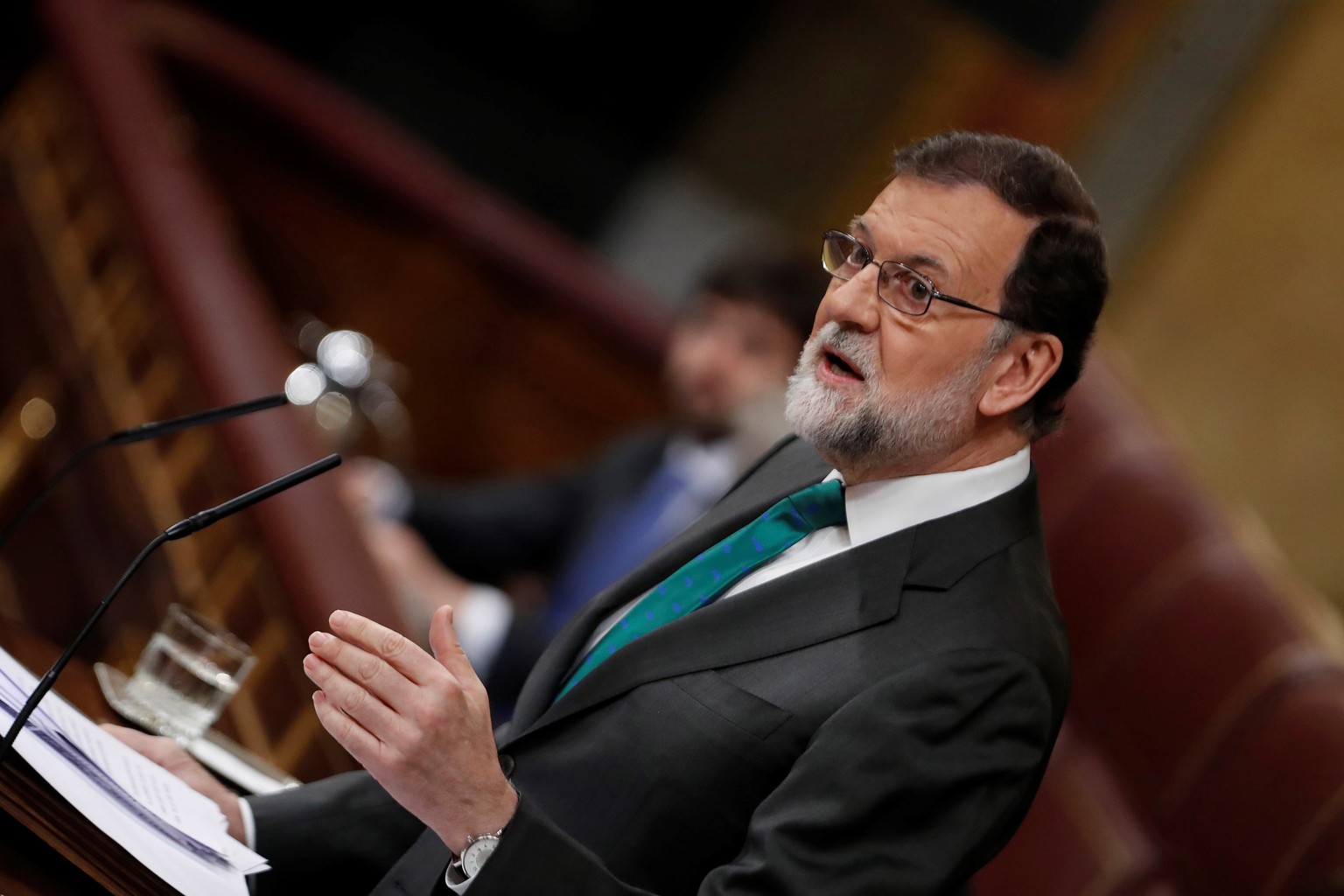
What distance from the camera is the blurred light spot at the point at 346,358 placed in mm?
3330

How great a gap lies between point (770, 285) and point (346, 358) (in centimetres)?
117

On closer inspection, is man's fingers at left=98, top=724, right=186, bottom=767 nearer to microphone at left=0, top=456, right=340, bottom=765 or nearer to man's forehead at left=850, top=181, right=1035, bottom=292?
microphone at left=0, top=456, right=340, bottom=765

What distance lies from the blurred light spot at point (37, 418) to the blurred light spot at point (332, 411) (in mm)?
801

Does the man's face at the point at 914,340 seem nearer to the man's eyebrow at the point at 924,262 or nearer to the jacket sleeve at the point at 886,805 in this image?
the man's eyebrow at the point at 924,262

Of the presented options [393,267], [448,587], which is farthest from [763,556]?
[393,267]

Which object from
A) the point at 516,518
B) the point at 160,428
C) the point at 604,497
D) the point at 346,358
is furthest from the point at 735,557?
the point at 346,358

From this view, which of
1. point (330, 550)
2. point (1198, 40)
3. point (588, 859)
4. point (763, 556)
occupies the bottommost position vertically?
point (330, 550)

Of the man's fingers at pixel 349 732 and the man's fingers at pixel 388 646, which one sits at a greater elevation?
the man's fingers at pixel 388 646

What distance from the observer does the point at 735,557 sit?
1146mm

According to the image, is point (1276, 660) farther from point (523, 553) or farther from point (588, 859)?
point (523, 553)

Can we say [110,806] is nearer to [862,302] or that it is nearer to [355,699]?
[355,699]

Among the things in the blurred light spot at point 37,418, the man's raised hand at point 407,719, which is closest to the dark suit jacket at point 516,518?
the blurred light spot at point 37,418

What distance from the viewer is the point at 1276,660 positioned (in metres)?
1.96

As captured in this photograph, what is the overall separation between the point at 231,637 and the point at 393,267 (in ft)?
8.50
